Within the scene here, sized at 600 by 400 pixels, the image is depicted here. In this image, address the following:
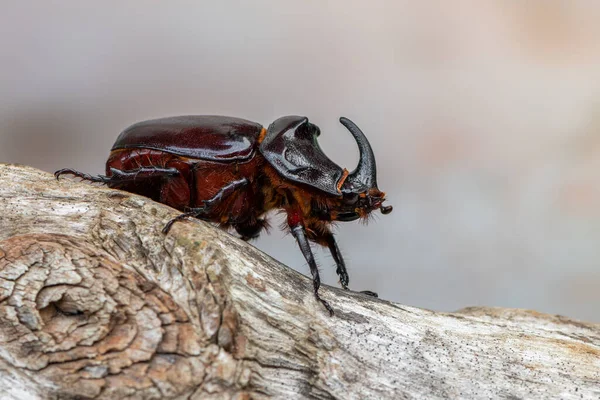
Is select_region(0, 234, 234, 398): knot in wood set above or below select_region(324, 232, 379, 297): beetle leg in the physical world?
below

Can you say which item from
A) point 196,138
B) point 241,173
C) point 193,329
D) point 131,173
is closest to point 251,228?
point 241,173

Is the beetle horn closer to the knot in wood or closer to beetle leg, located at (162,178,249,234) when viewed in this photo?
beetle leg, located at (162,178,249,234)

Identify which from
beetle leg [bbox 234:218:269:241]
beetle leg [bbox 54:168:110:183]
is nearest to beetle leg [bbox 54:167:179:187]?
beetle leg [bbox 54:168:110:183]

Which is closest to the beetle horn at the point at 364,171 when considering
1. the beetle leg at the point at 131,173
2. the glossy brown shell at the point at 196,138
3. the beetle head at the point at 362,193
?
the beetle head at the point at 362,193

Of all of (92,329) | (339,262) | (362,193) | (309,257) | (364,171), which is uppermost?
(364,171)

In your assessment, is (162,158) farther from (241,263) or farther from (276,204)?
(241,263)

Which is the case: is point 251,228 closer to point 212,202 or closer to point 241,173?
point 241,173

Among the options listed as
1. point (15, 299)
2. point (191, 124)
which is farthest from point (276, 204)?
point (15, 299)

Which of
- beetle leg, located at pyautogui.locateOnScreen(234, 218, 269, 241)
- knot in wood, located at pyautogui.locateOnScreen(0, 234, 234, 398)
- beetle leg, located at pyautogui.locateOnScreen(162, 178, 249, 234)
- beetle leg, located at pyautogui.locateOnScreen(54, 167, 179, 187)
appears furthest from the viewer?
beetle leg, located at pyautogui.locateOnScreen(234, 218, 269, 241)
